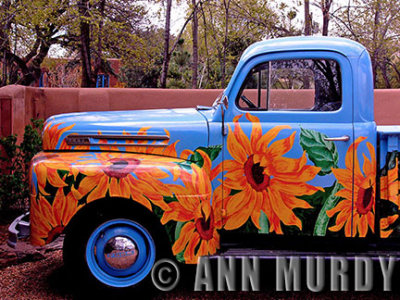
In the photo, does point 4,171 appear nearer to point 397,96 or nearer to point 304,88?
point 304,88

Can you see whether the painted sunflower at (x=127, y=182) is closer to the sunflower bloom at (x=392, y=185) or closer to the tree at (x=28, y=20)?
the sunflower bloom at (x=392, y=185)

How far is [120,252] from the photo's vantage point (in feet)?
10.6

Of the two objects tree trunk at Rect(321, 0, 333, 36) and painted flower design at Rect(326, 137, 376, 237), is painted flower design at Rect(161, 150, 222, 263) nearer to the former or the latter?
painted flower design at Rect(326, 137, 376, 237)

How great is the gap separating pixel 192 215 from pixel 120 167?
613 mm

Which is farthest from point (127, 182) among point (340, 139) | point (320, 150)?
point (340, 139)

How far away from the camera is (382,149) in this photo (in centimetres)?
332

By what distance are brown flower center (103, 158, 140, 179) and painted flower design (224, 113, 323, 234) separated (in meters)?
0.69

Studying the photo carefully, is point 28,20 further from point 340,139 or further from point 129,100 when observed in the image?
point 340,139

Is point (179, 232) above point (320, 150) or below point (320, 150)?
below

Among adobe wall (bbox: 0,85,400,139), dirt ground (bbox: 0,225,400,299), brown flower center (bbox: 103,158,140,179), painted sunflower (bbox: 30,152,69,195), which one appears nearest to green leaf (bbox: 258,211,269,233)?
dirt ground (bbox: 0,225,400,299)

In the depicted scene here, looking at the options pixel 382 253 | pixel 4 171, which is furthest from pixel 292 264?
pixel 4 171

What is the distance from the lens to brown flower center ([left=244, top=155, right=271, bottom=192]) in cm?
341

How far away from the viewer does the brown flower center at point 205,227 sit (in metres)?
3.26

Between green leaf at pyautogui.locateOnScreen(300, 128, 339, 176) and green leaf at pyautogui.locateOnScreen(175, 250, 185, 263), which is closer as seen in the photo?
green leaf at pyautogui.locateOnScreen(175, 250, 185, 263)
